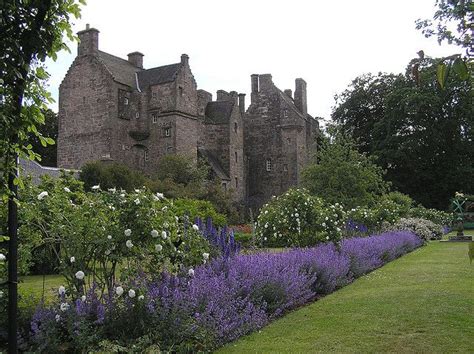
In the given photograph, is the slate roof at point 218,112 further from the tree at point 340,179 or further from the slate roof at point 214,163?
the tree at point 340,179

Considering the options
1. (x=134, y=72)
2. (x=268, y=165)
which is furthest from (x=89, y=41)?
(x=268, y=165)

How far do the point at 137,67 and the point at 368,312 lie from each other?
135 feet

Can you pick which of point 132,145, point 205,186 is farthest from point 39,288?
point 132,145

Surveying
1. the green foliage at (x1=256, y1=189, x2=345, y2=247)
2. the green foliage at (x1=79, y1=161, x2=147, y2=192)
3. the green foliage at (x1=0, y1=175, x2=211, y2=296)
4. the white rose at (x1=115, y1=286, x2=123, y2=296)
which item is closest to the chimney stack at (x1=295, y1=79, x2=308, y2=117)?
the green foliage at (x1=79, y1=161, x2=147, y2=192)

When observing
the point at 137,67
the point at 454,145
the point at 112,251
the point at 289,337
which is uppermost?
the point at 137,67

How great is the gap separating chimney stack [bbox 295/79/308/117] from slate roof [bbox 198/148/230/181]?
458 inches

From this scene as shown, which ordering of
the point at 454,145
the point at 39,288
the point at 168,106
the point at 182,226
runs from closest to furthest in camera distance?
the point at 182,226 → the point at 39,288 → the point at 168,106 → the point at 454,145

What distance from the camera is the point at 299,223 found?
12336 millimetres

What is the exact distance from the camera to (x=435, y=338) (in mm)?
5672

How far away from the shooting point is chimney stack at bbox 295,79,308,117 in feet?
171

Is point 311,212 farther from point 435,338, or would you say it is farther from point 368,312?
point 435,338

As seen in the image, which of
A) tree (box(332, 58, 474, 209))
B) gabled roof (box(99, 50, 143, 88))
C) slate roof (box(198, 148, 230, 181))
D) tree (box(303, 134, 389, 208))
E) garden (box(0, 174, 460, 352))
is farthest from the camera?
slate roof (box(198, 148, 230, 181))

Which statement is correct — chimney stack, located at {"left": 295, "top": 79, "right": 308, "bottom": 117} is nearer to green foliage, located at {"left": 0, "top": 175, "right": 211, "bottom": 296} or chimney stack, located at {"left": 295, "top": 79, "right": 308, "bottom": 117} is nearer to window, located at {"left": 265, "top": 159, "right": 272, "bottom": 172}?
window, located at {"left": 265, "top": 159, "right": 272, "bottom": 172}

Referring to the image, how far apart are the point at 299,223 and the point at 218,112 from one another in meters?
37.3
